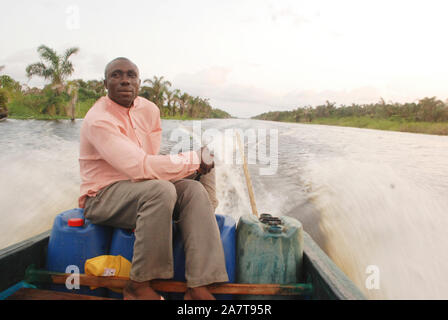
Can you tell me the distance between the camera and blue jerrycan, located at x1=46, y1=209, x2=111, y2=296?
1579 mm

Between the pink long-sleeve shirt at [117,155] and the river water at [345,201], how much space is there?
2528mm

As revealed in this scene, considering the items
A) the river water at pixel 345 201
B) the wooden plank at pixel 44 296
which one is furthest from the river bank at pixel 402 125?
the wooden plank at pixel 44 296

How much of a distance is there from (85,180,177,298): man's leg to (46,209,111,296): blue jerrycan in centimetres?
25

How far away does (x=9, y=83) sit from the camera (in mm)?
20469

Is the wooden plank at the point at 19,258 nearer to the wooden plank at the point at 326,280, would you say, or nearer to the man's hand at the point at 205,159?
the man's hand at the point at 205,159

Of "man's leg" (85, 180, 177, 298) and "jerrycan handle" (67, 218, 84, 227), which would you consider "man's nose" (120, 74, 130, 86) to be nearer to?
"man's leg" (85, 180, 177, 298)

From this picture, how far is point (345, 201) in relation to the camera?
4.48m

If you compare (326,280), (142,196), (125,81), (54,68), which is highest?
(54,68)

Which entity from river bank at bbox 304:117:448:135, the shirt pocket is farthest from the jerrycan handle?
river bank at bbox 304:117:448:135

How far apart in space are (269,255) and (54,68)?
24180 mm

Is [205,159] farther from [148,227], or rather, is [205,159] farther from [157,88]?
[157,88]

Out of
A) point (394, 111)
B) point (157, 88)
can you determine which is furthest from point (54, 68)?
point (394, 111)

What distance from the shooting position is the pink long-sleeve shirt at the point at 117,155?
1479 mm
